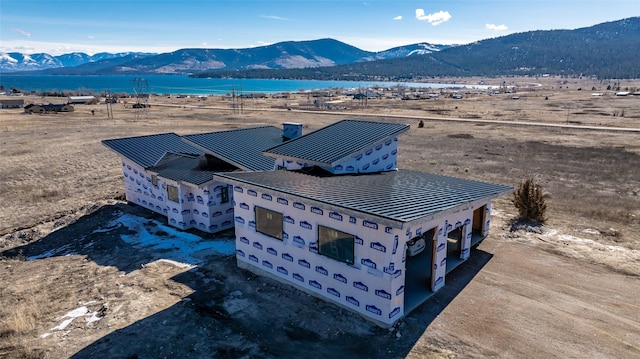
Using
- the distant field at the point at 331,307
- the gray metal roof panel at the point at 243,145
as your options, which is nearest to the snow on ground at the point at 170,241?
the distant field at the point at 331,307

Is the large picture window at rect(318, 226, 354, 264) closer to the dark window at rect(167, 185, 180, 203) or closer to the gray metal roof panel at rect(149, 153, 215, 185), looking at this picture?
the gray metal roof panel at rect(149, 153, 215, 185)

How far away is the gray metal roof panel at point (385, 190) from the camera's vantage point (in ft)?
35.5

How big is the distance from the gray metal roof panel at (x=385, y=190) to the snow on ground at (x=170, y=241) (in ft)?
12.8

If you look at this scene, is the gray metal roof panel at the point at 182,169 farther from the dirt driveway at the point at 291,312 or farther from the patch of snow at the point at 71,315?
the patch of snow at the point at 71,315

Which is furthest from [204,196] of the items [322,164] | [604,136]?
[604,136]

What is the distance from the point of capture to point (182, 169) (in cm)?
1931

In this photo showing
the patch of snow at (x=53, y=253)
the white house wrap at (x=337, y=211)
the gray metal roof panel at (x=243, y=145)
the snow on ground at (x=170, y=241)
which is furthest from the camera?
the gray metal roof panel at (x=243, y=145)

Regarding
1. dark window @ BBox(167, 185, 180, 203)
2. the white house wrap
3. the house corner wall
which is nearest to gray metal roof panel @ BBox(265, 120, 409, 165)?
the white house wrap

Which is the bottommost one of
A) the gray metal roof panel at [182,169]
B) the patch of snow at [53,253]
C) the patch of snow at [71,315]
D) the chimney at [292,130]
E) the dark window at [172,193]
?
the patch of snow at [53,253]

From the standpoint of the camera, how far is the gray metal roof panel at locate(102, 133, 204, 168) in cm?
2138

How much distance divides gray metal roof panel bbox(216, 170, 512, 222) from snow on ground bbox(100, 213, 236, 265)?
389cm

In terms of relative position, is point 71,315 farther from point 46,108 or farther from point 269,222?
point 46,108

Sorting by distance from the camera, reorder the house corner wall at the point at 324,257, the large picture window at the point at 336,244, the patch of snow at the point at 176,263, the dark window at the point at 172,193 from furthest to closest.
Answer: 1. the dark window at the point at 172,193
2. the patch of snow at the point at 176,263
3. the large picture window at the point at 336,244
4. the house corner wall at the point at 324,257

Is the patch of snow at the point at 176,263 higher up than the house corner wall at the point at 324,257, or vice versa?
the house corner wall at the point at 324,257
